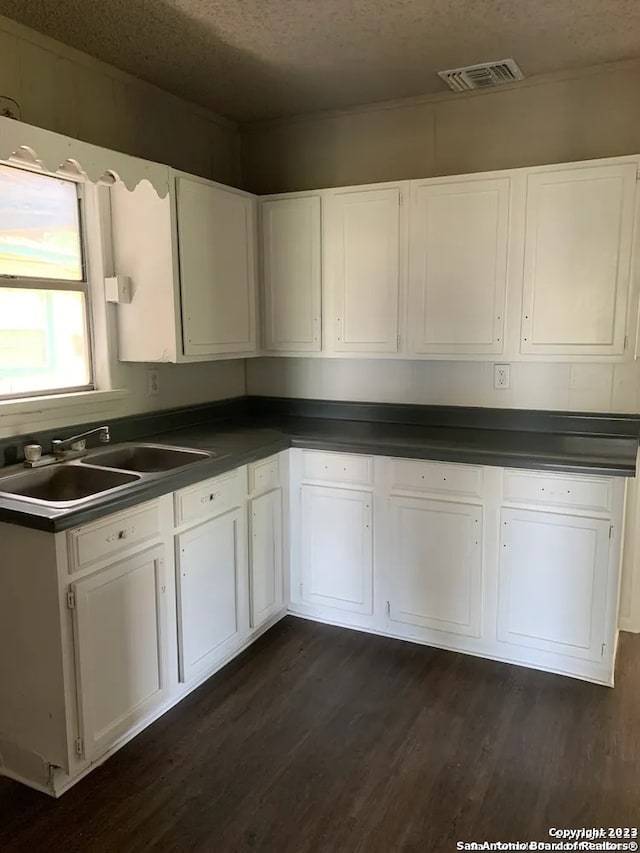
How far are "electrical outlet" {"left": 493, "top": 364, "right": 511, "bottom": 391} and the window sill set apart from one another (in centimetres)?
178

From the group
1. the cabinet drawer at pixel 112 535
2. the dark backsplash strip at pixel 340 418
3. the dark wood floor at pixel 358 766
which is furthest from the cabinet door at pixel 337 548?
the cabinet drawer at pixel 112 535

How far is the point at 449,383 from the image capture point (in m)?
3.32

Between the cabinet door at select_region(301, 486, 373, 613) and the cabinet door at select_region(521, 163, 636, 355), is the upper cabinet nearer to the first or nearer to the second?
the cabinet door at select_region(521, 163, 636, 355)

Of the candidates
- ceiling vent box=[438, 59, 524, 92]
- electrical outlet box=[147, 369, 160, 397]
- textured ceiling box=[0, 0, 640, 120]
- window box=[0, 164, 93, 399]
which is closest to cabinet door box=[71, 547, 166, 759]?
window box=[0, 164, 93, 399]

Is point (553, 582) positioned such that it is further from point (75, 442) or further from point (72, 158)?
point (72, 158)

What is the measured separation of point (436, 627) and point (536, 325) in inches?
55.9

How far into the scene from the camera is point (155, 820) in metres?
1.97

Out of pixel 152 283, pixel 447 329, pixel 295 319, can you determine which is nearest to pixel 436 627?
pixel 447 329

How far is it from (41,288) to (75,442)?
642mm

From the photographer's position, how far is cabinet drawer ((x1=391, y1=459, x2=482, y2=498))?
278 cm

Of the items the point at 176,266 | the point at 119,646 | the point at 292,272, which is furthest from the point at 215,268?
the point at 119,646

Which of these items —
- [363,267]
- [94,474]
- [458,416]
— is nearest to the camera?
[94,474]

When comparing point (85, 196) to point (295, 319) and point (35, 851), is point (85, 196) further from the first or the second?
point (35, 851)

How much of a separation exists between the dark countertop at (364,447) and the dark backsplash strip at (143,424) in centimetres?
6
